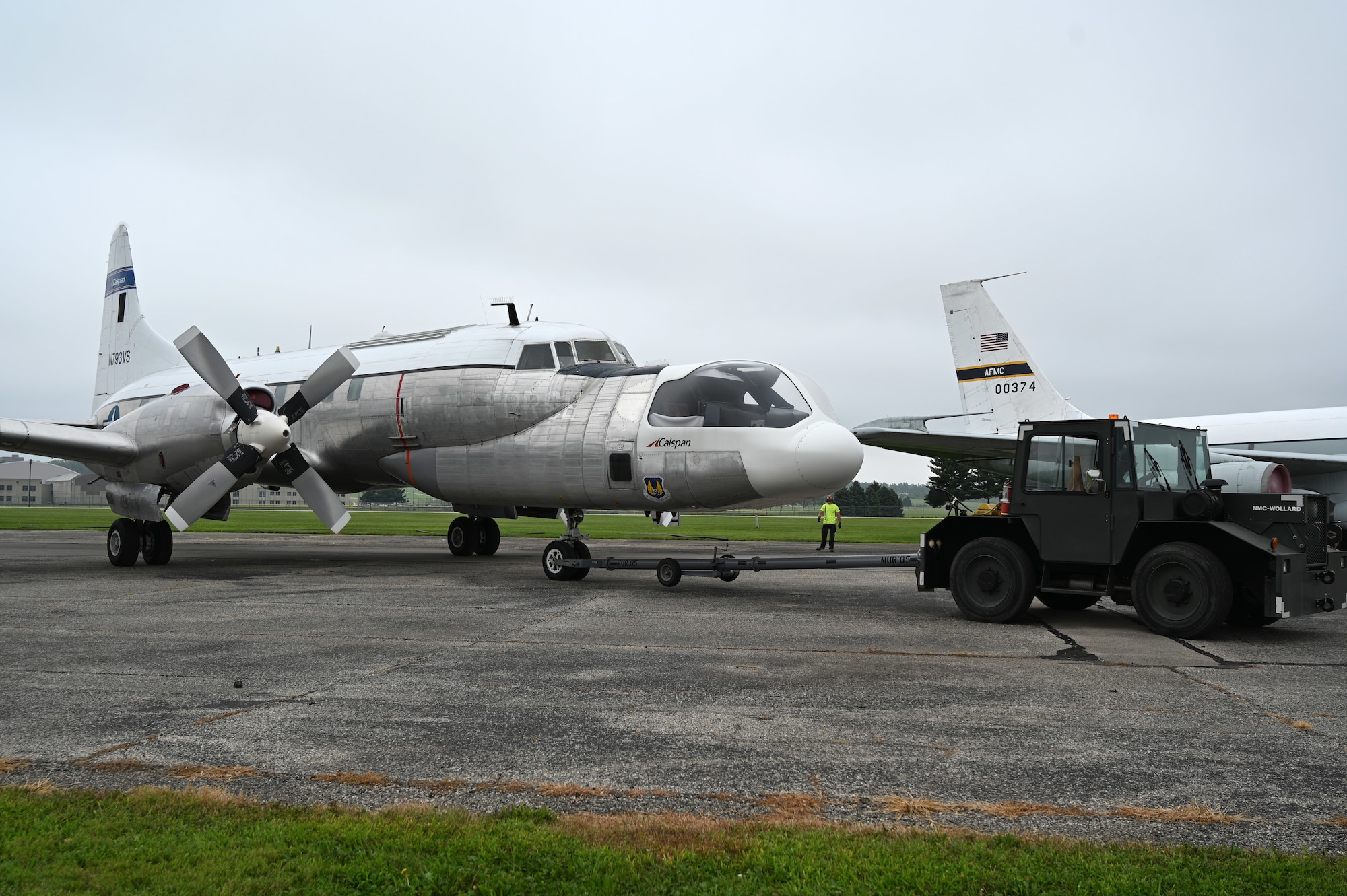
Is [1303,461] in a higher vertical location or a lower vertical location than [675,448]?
higher

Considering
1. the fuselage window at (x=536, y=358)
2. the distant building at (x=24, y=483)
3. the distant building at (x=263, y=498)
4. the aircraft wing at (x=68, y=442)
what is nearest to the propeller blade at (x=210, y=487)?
the aircraft wing at (x=68, y=442)

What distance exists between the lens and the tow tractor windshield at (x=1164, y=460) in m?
10.6

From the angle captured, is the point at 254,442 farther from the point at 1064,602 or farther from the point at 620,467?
the point at 1064,602

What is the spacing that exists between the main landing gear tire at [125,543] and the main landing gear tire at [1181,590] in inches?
728

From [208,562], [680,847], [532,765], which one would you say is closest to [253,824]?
[532,765]

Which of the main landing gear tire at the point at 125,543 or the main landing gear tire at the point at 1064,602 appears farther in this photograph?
the main landing gear tire at the point at 125,543

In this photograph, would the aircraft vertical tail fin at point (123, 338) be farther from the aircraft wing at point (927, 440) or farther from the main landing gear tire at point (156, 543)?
the aircraft wing at point (927, 440)

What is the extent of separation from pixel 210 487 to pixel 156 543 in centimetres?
435

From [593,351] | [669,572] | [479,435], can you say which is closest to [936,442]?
[593,351]

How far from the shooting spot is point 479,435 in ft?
52.1

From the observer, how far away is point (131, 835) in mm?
3828

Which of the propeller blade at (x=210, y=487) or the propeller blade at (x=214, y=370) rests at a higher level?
the propeller blade at (x=214, y=370)

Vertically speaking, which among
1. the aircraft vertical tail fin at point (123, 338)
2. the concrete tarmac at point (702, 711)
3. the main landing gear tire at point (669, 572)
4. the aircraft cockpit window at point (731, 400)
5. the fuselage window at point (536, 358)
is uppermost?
the aircraft vertical tail fin at point (123, 338)

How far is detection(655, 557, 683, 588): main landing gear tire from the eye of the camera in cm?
1409
